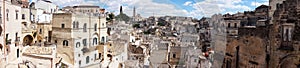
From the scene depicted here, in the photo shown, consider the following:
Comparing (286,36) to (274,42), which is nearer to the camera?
(286,36)

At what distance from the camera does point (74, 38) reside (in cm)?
1315

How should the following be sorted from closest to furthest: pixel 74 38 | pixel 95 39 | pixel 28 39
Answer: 1. pixel 74 38
2. pixel 28 39
3. pixel 95 39

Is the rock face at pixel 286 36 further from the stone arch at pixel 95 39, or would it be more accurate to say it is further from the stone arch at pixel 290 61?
the stone arch at pixel 95 39

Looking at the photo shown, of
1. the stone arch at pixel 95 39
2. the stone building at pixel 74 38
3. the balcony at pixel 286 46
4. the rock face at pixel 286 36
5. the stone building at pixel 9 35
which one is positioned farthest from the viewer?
the stone arch at pixel 95 39

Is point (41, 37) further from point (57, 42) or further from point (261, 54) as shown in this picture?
point (261, 54)

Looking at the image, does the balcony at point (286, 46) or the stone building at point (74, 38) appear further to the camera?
the stone building at point (74, 38)

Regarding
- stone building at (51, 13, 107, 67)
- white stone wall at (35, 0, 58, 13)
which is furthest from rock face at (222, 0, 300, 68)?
white stone wall at (35, 0, 58, 13)

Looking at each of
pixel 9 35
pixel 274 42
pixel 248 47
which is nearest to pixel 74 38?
pixel 9 35

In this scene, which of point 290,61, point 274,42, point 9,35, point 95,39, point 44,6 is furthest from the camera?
point 44,6

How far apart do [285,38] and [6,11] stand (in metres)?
9.14

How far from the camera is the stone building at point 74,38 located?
1311cm

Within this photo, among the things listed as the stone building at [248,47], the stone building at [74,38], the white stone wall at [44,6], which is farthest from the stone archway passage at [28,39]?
the stone building at [248,47]

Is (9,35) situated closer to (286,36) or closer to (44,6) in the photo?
(44,6)

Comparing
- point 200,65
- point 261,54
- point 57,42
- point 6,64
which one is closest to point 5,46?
point 6,64
